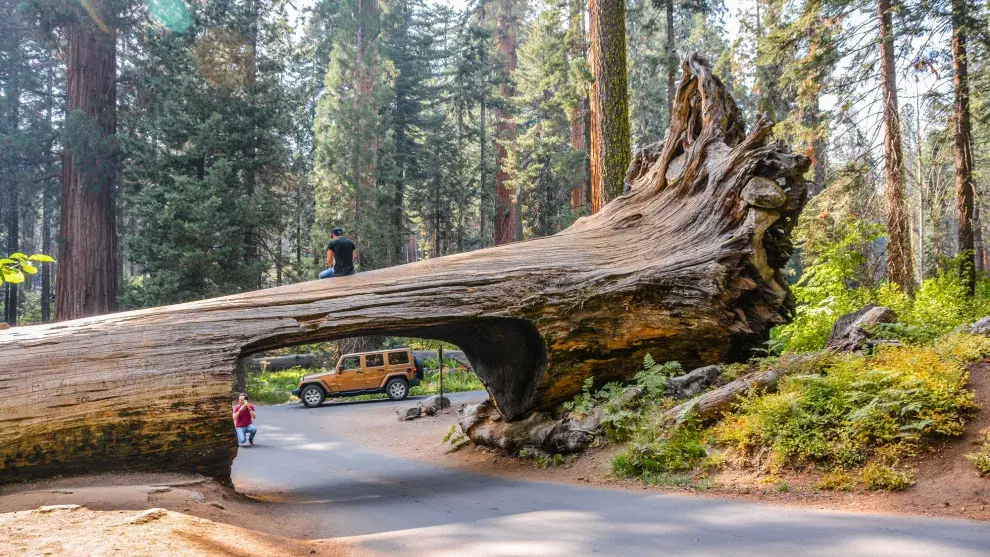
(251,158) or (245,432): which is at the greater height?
(251,158)

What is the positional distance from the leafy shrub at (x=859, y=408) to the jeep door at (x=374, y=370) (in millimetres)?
16372

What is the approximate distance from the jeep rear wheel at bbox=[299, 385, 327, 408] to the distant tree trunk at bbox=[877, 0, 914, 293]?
17660 mm

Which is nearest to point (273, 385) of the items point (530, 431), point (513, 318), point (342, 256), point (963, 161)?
point (342, 256)

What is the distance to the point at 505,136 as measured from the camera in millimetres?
34875

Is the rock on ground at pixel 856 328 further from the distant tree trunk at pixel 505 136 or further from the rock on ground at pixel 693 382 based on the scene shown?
the distant tree trunk at pixel 505 136

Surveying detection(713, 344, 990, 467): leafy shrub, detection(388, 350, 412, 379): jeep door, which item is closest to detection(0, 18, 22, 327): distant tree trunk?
detection(388, 350, 412, 379): jeep door

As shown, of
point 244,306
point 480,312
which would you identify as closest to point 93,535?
point 244,306

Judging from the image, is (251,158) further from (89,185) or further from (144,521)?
(144,521)

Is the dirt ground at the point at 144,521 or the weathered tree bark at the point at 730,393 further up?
the weathered tree bark at the point at 730,393

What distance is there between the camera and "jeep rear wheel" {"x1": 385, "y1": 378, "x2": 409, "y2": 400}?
22.5 meters

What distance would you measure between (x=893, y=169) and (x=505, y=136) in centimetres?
2342

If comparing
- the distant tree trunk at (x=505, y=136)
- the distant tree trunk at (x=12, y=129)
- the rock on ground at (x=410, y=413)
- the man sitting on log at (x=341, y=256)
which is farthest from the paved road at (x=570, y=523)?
the distant tree trunk at (x=12, y=129)

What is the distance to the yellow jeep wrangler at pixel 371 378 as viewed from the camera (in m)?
22.2

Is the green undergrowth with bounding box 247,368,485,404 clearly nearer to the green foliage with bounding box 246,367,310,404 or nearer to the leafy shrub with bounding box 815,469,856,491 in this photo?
the green foliage with bounding box 246,367,310,404
